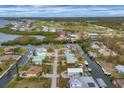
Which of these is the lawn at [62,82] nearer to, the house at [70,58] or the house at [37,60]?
the house at [70,58]

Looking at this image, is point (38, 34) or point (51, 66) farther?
point (38, 34)

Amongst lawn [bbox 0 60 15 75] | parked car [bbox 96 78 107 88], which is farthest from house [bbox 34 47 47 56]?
parked car [bbox 96 78 107 88]

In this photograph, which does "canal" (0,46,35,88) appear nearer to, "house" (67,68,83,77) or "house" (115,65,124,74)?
"house" (67,68,83,77)

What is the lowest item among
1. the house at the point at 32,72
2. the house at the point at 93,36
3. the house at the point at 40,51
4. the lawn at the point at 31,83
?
the lawn at the point at 31,83

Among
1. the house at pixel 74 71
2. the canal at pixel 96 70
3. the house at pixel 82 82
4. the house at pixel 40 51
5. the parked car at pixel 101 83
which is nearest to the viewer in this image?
the house at pixel 82 82

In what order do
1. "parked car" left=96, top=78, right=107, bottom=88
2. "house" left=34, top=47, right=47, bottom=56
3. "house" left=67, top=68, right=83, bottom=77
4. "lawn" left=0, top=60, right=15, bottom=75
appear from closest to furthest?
"parked car" left=96, top=78, right=107, bottom=88, "house" left=67, top=68, right=83, bottom=77, "lawn" left=0, top=60, right=15, bottom=75, "house" left=34, top=47, right=47, bottom=56

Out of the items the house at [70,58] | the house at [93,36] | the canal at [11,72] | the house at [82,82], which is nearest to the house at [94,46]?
the house at [93,36]

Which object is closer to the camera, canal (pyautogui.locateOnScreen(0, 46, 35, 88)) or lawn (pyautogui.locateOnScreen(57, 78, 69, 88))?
lawn (pyautogui.locateOnScreen(57, 78, 69, 88))
